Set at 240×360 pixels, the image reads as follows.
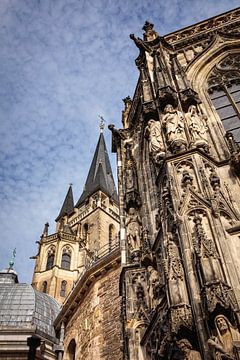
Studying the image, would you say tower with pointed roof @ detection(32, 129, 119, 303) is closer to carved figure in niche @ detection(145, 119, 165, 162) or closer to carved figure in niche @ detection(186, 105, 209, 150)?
carved figure in niche @ detection(145, 119, 165, 162)

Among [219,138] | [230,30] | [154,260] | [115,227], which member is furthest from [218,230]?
[115,227]

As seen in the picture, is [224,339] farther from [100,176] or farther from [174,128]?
[100,176]

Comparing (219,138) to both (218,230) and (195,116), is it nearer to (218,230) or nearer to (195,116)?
(195,116)

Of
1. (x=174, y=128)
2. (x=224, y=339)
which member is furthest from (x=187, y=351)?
(x=174, y=128)

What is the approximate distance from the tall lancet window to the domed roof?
39.6ft

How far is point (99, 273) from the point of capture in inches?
539

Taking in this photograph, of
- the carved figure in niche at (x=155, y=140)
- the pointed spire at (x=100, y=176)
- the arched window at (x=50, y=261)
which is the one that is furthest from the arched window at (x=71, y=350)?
the pointed spire at (x=100, y=176)

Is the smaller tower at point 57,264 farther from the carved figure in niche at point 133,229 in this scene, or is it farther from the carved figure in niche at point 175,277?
the carved figure in niche at point 175,277

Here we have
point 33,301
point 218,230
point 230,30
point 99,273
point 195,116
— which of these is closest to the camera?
point 218,230

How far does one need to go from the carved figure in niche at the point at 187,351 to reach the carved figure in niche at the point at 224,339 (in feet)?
1.28

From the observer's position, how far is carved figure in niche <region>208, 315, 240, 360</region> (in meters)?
3.95

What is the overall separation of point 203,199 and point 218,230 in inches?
23.2

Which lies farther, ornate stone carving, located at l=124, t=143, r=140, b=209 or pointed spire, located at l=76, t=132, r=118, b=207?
pointed spire, located at l=76, t=132, r=118, b=207

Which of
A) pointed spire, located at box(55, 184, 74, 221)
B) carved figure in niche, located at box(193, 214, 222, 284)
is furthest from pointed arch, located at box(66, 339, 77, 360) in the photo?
pointed spire, located at box(55, 184, 74, 221)
